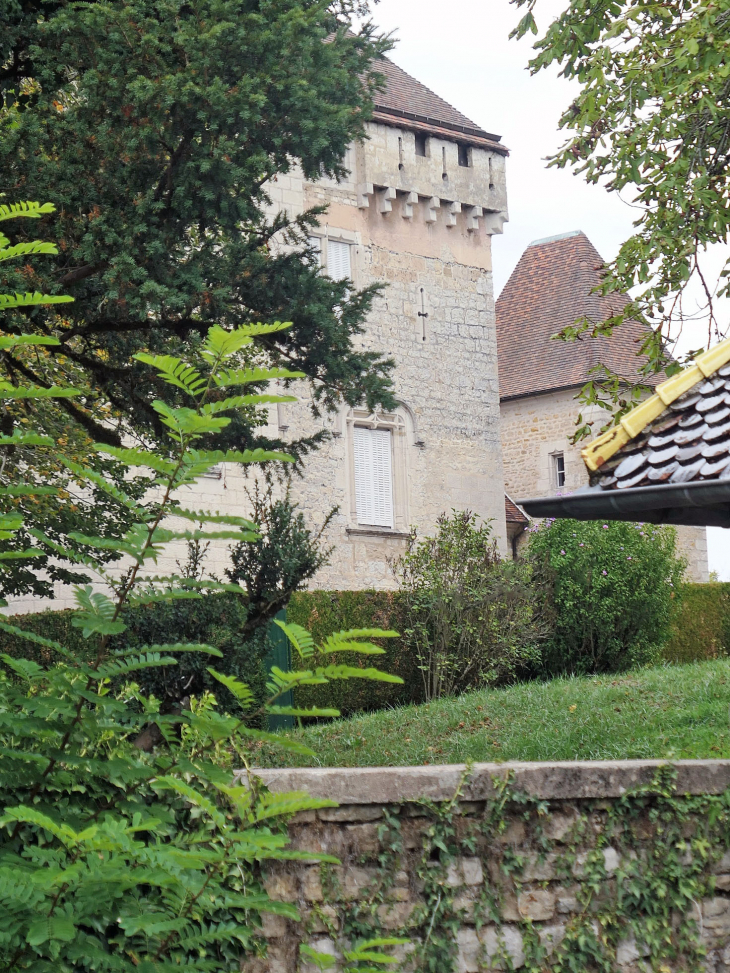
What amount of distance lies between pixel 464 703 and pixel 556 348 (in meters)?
15.0

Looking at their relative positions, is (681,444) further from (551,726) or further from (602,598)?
(602,598)

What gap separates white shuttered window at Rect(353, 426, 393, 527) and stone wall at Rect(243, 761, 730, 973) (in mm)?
14999

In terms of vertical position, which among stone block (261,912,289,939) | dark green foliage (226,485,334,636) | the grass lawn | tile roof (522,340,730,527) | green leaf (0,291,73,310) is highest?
green leaf (0,291,73,310)

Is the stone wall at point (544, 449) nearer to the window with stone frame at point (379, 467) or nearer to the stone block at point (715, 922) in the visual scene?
the window with stone frame at point (379, 467)

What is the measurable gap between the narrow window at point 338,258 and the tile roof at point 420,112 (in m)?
2.48

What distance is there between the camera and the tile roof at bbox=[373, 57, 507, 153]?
2155cm

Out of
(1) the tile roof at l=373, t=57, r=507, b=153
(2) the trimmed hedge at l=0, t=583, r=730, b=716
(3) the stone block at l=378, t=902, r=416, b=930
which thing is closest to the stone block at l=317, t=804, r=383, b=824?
(3) the stone block at l=378, t=902, r=416, b=930

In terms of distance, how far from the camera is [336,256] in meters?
20.9

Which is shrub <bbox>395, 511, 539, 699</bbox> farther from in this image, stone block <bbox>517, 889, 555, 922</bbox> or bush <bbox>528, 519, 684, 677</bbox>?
stone block <bbox>517, 889, 555, 922</bbox>

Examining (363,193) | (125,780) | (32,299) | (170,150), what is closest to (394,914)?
(125,780)

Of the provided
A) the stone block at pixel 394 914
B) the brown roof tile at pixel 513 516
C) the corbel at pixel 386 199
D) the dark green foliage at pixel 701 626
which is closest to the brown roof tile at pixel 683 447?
the stone block at pixel 394 914

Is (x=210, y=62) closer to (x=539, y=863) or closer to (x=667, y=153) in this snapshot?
(x=667, y=153)

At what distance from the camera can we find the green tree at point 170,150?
26.9 feet

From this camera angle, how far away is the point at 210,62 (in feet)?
27.1
